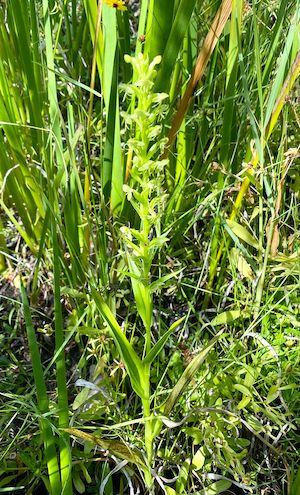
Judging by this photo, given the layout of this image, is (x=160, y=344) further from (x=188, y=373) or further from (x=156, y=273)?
(x=156, y=273)

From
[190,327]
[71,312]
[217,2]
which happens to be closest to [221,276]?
[190,327]

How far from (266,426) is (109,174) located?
0.49 metres

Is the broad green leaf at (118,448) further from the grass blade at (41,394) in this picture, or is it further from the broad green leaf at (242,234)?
the broad green leaf at (242,234)

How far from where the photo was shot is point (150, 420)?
0.86m

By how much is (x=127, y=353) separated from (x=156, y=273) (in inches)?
14.8

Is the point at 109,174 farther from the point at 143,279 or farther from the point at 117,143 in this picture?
the point at 143,279

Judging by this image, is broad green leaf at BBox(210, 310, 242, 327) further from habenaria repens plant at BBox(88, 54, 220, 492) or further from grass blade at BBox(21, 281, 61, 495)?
grass blade at BBox(21, 281, 61, 495)

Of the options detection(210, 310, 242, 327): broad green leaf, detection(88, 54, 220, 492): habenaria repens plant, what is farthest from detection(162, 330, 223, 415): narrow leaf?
detection(210, 310, 242, 327): broad green leaf

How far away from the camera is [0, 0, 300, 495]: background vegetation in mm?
905

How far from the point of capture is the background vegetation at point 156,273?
0.91 meters

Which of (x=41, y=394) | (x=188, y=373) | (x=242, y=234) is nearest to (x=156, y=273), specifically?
(x=242, y=234)

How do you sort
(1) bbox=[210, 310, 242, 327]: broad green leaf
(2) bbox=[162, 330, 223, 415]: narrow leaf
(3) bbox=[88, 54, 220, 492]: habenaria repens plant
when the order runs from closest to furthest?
(3) bbox=[88, 54, 220, 492]: habenaria repens plant → (2) bbox=[162, 330, 223, 415]: narrow leaf → (1) bbox=[210, 310, 242, 327]: broad green leaf

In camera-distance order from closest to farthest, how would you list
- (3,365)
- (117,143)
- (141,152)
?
(141,152)
(117,143)
(3,365)

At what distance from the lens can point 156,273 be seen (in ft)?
3.77
